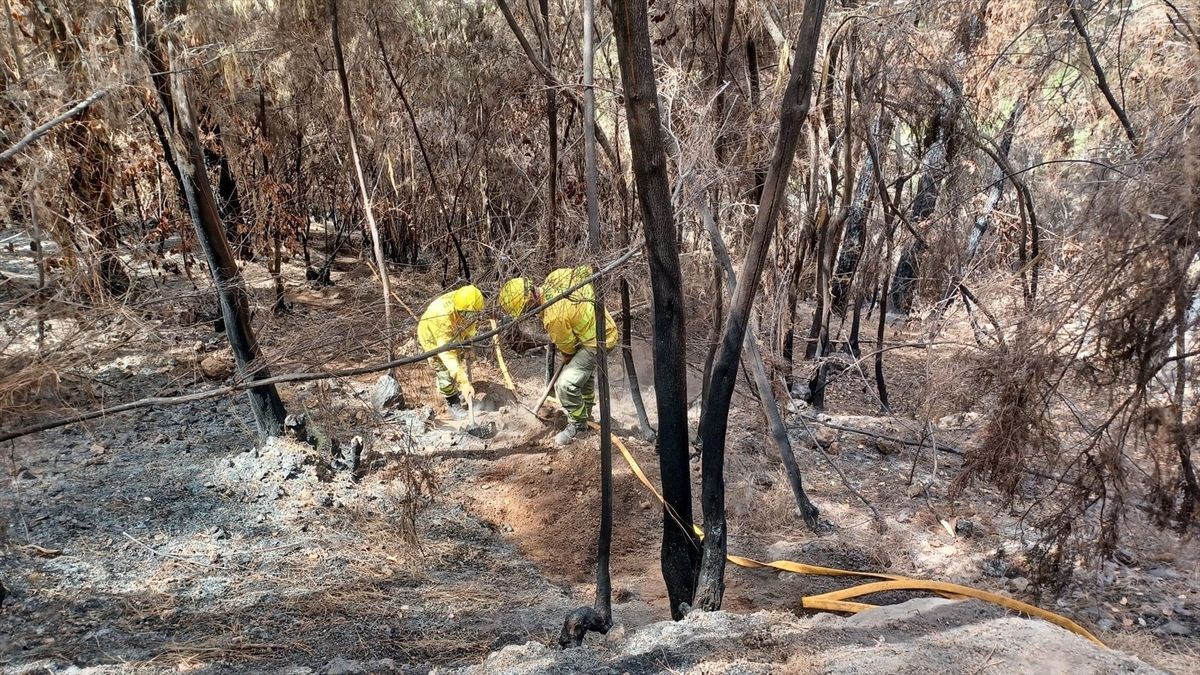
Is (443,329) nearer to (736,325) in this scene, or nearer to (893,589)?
(736,325)

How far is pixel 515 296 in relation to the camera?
5848 mm

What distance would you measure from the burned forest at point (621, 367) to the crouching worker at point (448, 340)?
7 centimetres

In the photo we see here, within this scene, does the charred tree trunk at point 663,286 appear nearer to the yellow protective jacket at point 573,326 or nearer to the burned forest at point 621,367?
the burned forest at point 621,367

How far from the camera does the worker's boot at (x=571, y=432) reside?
24.0 ft

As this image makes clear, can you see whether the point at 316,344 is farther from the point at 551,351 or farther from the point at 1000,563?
the point at 1000,563

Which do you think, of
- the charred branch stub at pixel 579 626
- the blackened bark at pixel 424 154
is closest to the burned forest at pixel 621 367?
the charred branch stub at pixel 579 626

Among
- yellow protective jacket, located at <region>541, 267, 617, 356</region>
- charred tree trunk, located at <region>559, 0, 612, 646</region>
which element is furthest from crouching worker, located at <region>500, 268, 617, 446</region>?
charred tree trunk, located at <region>559, 0, 612, 646</region>

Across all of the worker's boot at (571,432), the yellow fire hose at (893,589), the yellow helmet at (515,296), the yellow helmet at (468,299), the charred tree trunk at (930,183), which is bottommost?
the yellow fire hose at (893,589)

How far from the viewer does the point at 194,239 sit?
8.31m

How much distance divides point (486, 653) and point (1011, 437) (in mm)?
3518

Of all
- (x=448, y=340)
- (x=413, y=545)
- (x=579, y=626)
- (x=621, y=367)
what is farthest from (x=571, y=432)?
(x=579, y=626)

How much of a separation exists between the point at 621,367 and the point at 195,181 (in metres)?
5.13

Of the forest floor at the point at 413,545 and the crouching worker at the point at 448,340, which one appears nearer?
the forest floor at the point at 413,545

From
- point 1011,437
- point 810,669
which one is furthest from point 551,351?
point 810,669
